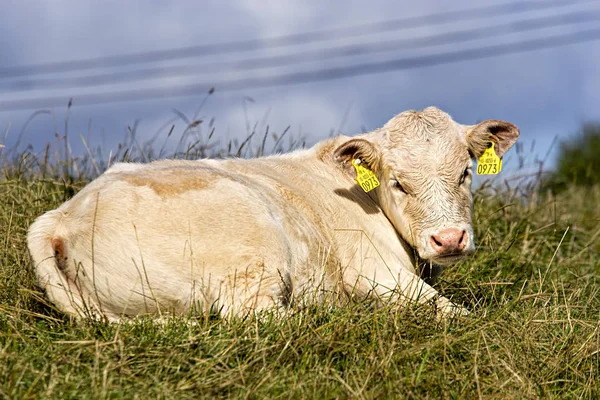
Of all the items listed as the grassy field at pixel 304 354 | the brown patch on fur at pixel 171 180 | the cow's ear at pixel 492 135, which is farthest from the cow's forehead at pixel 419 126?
the brown patch on fur at pixel 171 180

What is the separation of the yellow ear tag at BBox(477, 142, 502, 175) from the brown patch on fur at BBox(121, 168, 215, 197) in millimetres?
2419

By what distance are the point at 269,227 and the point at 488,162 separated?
90.9 inches

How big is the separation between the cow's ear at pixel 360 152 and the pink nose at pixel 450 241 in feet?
2.92

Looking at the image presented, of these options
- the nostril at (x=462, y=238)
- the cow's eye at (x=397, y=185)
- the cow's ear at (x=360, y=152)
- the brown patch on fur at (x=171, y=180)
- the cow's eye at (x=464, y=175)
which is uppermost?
the brown patch on fur at (x=171, y=180)

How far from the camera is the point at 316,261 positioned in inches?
217

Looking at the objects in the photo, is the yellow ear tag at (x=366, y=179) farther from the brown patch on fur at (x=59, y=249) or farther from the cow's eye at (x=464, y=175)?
the brown patch on fur at (x=59, y=249)

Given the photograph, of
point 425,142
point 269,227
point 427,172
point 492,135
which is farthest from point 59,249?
point 492,135

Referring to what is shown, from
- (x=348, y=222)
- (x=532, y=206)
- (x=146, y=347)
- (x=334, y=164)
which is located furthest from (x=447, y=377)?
(x=532, y=206)

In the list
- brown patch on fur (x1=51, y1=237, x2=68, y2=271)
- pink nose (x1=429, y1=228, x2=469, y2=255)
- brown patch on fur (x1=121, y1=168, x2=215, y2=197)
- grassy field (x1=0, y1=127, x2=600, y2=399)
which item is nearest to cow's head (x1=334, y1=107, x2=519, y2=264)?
pink nose (x1=429, y1=228, x2=469, y2=255)

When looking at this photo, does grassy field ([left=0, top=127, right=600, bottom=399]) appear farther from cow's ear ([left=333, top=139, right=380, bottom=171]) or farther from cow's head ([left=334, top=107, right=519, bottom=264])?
cow's ear ([left=333, top=139, right=380, bottom=171])

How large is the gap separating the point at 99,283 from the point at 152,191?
0.65 metres

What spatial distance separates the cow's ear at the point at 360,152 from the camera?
6.25m

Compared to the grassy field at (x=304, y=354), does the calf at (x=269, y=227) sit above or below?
A: above

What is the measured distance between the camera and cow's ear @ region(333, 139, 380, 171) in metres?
6.25
